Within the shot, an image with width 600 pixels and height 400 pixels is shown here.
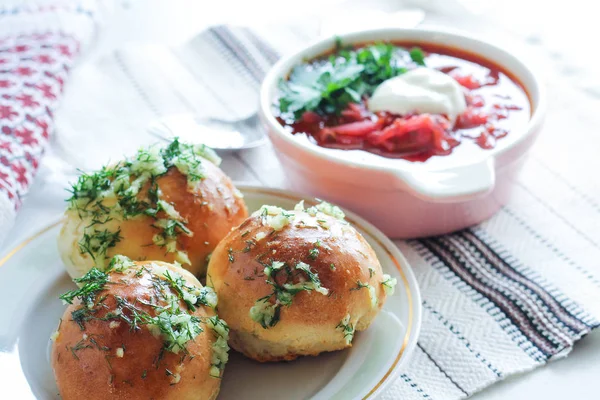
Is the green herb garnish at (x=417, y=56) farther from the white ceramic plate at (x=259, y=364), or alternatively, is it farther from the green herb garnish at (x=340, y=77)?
the white ceramic plate at (x=259, y=364)

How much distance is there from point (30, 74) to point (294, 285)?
1683 millimetres

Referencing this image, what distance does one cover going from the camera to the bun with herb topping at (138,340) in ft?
4.53

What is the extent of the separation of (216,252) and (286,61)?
103 centimetres

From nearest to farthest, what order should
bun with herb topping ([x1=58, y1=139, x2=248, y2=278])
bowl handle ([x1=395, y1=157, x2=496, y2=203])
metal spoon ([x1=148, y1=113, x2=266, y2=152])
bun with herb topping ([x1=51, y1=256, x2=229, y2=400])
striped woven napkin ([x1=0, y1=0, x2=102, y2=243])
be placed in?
1. bun with herb topping ([x1=51, y1=256, x2=229, y2=400])
2. bun with herb topping ([x1=58, y1=139, x2=248, y2=278])
3. bowl handle ([x1=395, y1=157, x2=496, y2=203])
4. striped woven napkin ([x1=0, y1=0, x2=102, y2=243])
5. metal spoon ([x1=148, y1=113, x2=266, y2=152])

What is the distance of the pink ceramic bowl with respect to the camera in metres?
1.86

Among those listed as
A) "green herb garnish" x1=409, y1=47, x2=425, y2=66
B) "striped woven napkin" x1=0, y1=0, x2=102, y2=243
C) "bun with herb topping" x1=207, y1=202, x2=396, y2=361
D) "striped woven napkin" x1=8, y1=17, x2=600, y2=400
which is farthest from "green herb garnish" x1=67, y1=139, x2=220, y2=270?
"green herb garnish" x1=409, y1=47, x2=425, y2=66

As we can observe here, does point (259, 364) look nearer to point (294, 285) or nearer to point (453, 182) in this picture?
point (294, 285)

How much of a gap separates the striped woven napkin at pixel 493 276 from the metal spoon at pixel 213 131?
0.17 ft

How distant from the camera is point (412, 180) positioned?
1.87m

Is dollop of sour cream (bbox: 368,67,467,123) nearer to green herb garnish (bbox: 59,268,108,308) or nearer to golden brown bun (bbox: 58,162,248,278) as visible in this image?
golden brown bun (bbox: 58,162,248,278)

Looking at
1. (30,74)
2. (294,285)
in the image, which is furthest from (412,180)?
(30,74)

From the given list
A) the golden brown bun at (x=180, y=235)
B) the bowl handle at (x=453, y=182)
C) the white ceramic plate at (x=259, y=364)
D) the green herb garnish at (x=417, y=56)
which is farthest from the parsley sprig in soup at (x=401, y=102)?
the golden brown bun at (x=180, y=235)

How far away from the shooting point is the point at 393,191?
1.99m

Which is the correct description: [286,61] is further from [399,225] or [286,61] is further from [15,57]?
[15,57]
